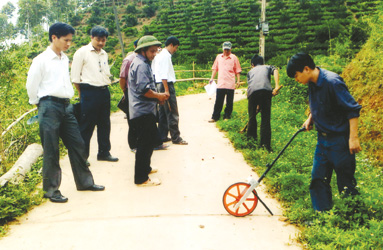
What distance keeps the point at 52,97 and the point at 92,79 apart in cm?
103

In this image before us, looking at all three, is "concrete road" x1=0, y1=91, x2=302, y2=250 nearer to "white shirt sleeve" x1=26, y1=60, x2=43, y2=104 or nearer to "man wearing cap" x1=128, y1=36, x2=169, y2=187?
"man wearing cap" x1=128, y1=36, x2=169, y2=187

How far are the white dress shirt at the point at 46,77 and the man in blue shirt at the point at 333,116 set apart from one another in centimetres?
244

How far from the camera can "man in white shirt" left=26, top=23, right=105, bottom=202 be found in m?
3.48

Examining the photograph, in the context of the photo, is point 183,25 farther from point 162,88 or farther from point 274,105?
point 162,88

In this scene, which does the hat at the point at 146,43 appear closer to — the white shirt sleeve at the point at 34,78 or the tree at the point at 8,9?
the white shirt sleeve at the point at 34,78

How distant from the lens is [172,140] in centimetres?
608

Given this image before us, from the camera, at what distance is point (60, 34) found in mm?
3521

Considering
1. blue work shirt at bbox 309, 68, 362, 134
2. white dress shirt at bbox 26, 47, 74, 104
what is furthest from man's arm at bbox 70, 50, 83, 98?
blue work shirt at bbox 309, 68, 362, 134

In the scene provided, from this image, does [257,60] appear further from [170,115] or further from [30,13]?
[30,13]

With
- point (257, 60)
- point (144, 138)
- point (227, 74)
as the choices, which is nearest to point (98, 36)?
point (144, 138)

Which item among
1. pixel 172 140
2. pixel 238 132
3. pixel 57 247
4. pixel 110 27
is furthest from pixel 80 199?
pixel 110 27

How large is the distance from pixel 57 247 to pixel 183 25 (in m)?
39.1

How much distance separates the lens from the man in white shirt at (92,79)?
176 inches

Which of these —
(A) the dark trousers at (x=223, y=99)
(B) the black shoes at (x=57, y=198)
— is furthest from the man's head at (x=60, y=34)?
(A) the dark trousers at (x=223, y=99)
